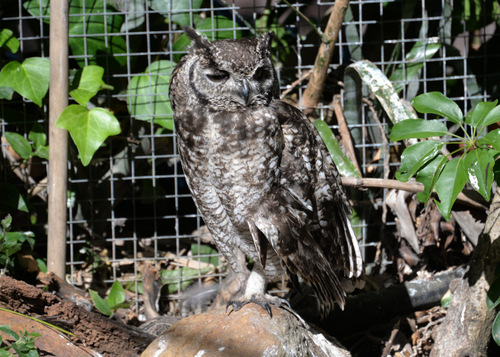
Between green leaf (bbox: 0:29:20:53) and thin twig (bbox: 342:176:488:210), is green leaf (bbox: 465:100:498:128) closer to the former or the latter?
thin twig (bbox: 342:176:488:210)

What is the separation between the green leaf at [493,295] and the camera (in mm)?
2232

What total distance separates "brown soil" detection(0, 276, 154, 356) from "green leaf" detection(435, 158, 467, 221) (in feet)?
4.56

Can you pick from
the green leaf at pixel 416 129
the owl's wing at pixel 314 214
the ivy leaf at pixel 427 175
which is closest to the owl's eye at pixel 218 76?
the owl's wing at pixel 314 214

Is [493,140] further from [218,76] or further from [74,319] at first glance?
[74,319]

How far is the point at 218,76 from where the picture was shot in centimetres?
213

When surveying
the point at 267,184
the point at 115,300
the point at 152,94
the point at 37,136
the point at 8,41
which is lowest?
the point at 115,300

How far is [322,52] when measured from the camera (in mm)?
2990

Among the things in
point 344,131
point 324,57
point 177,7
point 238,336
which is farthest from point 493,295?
point 177,7

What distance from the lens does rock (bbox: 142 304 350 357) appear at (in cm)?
198

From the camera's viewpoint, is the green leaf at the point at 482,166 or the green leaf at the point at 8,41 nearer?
the green leaf at the point at 482,166

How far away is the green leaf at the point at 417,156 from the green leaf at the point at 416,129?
1.6 inches

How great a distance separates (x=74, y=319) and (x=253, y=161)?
987 mm

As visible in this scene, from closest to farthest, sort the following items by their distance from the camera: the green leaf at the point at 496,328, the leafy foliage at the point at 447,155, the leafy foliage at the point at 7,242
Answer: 1. the leafy foliage at the point at 447,155
2. the green leaf at the point at 496,328
3. the leafy foliage at the point at 7,242

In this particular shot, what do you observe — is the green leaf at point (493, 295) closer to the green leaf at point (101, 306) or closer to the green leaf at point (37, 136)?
the green leaf at point (101, 306)
